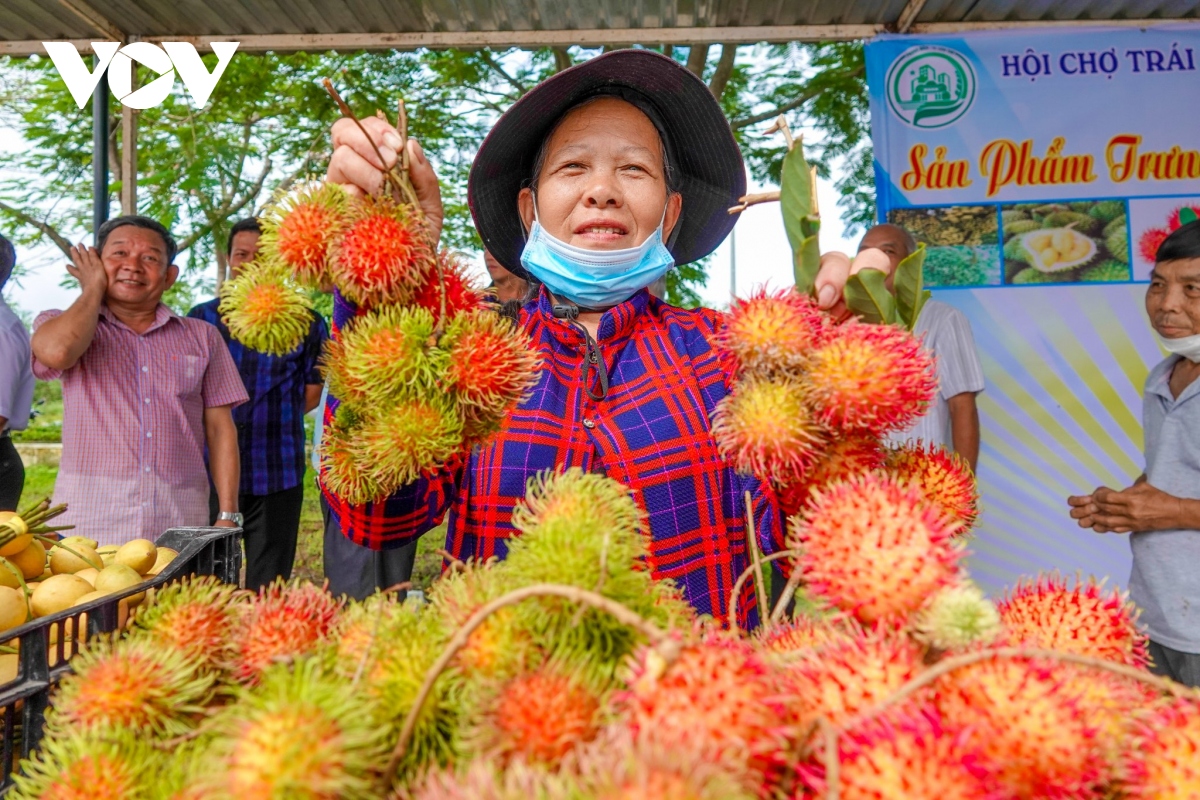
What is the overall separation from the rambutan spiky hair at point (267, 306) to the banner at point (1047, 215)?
3662 mm

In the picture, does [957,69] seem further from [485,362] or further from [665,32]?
[485,362]

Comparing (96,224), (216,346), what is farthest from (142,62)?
(216,346)

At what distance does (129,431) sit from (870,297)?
3.21 meters

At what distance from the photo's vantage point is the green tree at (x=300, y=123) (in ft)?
19.1

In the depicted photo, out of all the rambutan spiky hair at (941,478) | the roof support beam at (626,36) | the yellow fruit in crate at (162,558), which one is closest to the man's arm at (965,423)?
the roof support beam at (626,36)

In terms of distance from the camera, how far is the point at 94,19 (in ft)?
13.7

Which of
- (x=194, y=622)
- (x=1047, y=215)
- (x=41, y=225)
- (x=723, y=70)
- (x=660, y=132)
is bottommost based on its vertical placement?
(x=194, y=622)

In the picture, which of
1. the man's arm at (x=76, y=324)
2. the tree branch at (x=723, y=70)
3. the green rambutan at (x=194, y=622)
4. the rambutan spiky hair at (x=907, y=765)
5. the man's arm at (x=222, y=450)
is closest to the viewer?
the rambutan spiky hair at (x=907, y=765)

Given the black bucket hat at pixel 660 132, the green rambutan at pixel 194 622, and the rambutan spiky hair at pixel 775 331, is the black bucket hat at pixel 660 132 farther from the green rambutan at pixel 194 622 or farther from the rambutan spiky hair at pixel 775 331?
the green rambutan at pixel 194 622

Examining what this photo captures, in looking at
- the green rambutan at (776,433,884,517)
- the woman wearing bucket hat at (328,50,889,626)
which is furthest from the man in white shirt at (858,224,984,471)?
the green rambutan at (776,433,884,517)

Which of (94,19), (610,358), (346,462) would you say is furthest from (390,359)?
(94,19)

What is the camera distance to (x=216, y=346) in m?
3.59
